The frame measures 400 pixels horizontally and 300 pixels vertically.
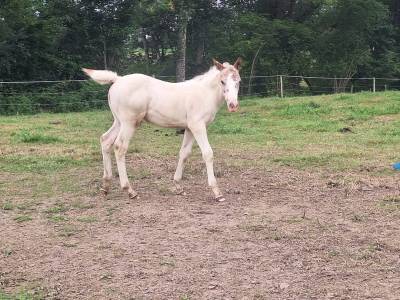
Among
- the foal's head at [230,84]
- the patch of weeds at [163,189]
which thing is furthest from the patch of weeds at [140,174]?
the foal's head at [230,84]

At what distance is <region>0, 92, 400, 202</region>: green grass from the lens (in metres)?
8.26

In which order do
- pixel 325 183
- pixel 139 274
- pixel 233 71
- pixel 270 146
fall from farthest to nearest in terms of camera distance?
pixel 270 146 → pixel 325 183 → pixel 233 71 → pixel 139 274

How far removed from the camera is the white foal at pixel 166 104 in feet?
22.2

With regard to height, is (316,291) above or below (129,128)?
below

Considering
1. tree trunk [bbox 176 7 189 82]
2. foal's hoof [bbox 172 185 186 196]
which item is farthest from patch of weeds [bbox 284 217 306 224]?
tree trunk [bbox 176 7 189 82]

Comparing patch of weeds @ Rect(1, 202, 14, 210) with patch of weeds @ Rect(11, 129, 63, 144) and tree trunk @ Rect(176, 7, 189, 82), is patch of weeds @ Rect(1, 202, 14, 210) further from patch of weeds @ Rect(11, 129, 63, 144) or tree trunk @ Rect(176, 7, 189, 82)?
tree trunk @ Rect(176, 7, 189, 82)

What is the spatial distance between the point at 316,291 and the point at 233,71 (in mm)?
3459

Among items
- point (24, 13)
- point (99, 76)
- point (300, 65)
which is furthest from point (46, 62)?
point (99, 76)

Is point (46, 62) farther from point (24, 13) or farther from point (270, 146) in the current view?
point (270, 146)

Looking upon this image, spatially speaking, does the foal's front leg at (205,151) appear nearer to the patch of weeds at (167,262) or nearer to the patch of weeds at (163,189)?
the patch of weeds at (163,189)

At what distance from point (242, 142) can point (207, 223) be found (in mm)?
5692

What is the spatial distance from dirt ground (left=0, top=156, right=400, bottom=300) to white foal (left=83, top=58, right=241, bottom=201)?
0.64 m

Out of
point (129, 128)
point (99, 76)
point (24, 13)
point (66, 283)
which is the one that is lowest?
point (66, 283)

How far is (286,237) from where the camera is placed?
5.07m
